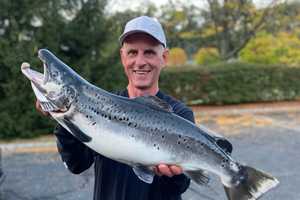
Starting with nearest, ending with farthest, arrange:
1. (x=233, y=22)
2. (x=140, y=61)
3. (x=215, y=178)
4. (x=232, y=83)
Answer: (x=140, y=61) < (x=215, y=178) < (x=232, y=83) < (x=233, y=22)

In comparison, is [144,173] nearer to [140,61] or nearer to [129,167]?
[129,167]

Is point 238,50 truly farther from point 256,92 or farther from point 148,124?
point 148,124

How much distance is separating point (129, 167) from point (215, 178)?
4.45 m

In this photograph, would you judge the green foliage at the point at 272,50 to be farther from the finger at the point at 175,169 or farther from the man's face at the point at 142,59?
the finger at the point at 175,169

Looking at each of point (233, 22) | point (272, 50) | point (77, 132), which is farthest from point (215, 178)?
point (233, 22)

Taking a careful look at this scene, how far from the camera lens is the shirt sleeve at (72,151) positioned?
7.12 ft

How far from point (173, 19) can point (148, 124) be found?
18.8 metres

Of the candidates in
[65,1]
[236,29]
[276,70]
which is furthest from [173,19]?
[65,1]

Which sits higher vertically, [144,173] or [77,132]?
[77,132]

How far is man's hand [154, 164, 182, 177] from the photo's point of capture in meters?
2.02

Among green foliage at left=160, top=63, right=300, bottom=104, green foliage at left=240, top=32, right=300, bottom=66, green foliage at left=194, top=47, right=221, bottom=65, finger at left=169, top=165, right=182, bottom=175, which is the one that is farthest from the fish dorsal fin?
green foliage at left=240, top=32, right=300, bottom=66

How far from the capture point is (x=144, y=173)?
2.01m

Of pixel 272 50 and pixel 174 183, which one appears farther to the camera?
pixel 272 50

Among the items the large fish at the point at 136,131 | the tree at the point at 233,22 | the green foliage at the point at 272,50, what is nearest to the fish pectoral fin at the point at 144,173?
the large fish at the point at 136,131
